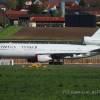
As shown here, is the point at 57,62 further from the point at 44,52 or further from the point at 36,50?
the point at 36,50

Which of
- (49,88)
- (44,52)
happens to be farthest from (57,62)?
(49,88)

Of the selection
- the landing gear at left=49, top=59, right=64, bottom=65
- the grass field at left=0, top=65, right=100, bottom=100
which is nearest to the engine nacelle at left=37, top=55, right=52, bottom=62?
the landing gear at left=49, top=59, right=64, bottom=65

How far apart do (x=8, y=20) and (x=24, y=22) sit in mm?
6675

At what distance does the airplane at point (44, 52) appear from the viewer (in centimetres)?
5638

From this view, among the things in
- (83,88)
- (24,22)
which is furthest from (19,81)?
(24,22)

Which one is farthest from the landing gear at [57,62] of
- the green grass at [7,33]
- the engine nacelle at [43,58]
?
the green grass at [7,33]

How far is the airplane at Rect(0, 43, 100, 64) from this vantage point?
185ft

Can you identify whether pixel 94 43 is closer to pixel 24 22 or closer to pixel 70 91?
pixel 70 91

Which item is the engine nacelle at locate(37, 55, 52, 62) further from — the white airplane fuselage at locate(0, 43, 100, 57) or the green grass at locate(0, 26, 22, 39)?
the green grass at locate(0, 26, 22, 39)

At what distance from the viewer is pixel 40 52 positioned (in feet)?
187

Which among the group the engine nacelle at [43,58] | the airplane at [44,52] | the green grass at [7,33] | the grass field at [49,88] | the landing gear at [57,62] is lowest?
the green grass at [7,33]

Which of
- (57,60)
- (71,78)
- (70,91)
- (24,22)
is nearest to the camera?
(70,91)

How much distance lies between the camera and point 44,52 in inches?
2250

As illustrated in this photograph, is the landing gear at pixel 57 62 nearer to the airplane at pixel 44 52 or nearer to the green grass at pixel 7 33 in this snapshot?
the airplane at pixel 44 52
